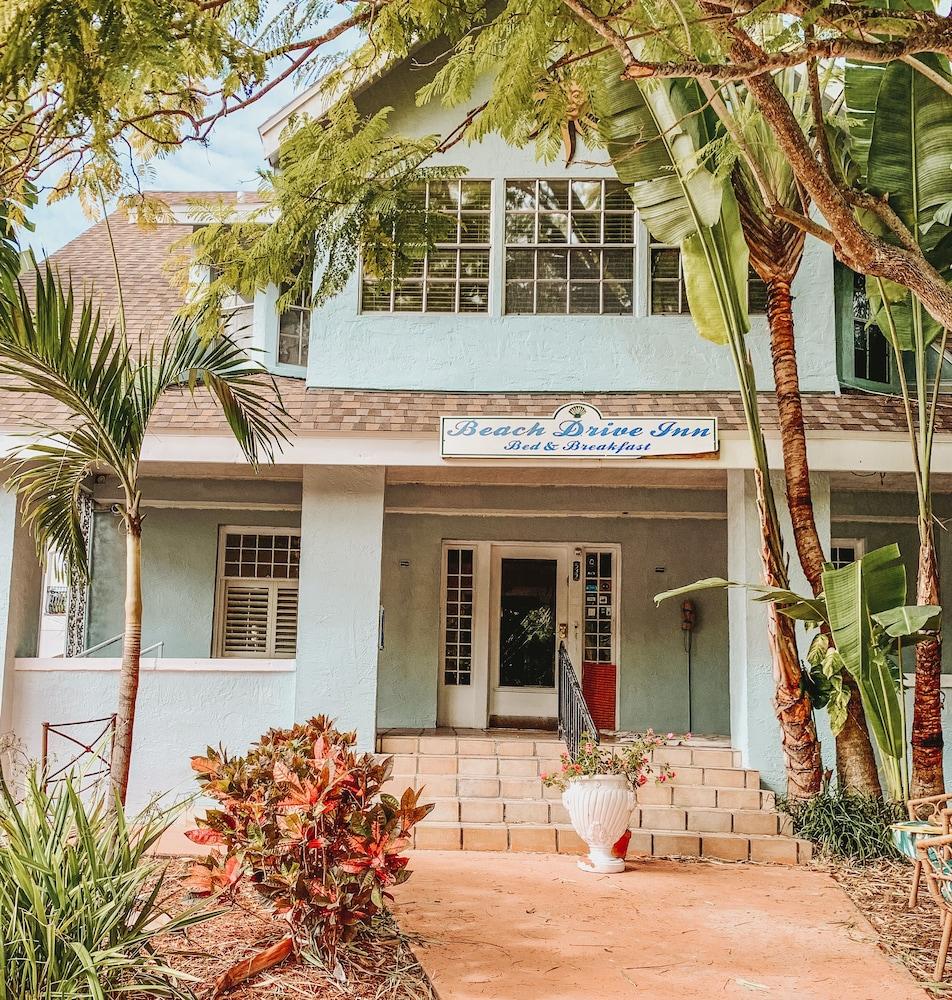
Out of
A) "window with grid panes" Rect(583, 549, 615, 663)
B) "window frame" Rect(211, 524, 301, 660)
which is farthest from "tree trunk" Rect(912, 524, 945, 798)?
"window frame" Rect(211, 524, 301, 660)

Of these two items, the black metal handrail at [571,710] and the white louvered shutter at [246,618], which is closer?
the black metal handrail at [571,710]

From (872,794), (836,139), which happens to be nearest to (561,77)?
(836,139)

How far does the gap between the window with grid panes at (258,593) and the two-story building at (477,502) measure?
1.2 inches

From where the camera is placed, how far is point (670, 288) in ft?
35.5

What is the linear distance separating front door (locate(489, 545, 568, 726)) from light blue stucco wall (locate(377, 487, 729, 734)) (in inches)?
14.1

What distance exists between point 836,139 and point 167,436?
6721 mm

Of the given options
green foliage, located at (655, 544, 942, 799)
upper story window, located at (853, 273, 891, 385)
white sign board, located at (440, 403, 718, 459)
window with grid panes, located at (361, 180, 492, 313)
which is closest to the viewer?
green foliage, located at (655, 544, 942, 799)

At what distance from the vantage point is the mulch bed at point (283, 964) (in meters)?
4.67

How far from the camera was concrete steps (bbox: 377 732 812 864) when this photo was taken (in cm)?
853

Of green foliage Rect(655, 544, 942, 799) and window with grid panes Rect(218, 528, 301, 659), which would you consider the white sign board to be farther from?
window with grid panes Rect(218, 528, 301, 659)

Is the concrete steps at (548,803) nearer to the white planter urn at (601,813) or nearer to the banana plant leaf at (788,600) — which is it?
the white planter urn at (601,813)

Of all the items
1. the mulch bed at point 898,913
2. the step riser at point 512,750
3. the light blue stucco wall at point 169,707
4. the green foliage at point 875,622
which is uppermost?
the green foliage at point 875,622

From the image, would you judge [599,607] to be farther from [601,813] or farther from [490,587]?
[601,813]

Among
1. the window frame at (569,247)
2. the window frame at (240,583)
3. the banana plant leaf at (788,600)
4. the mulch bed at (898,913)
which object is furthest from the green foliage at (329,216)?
the mulch bed at (898,913)
